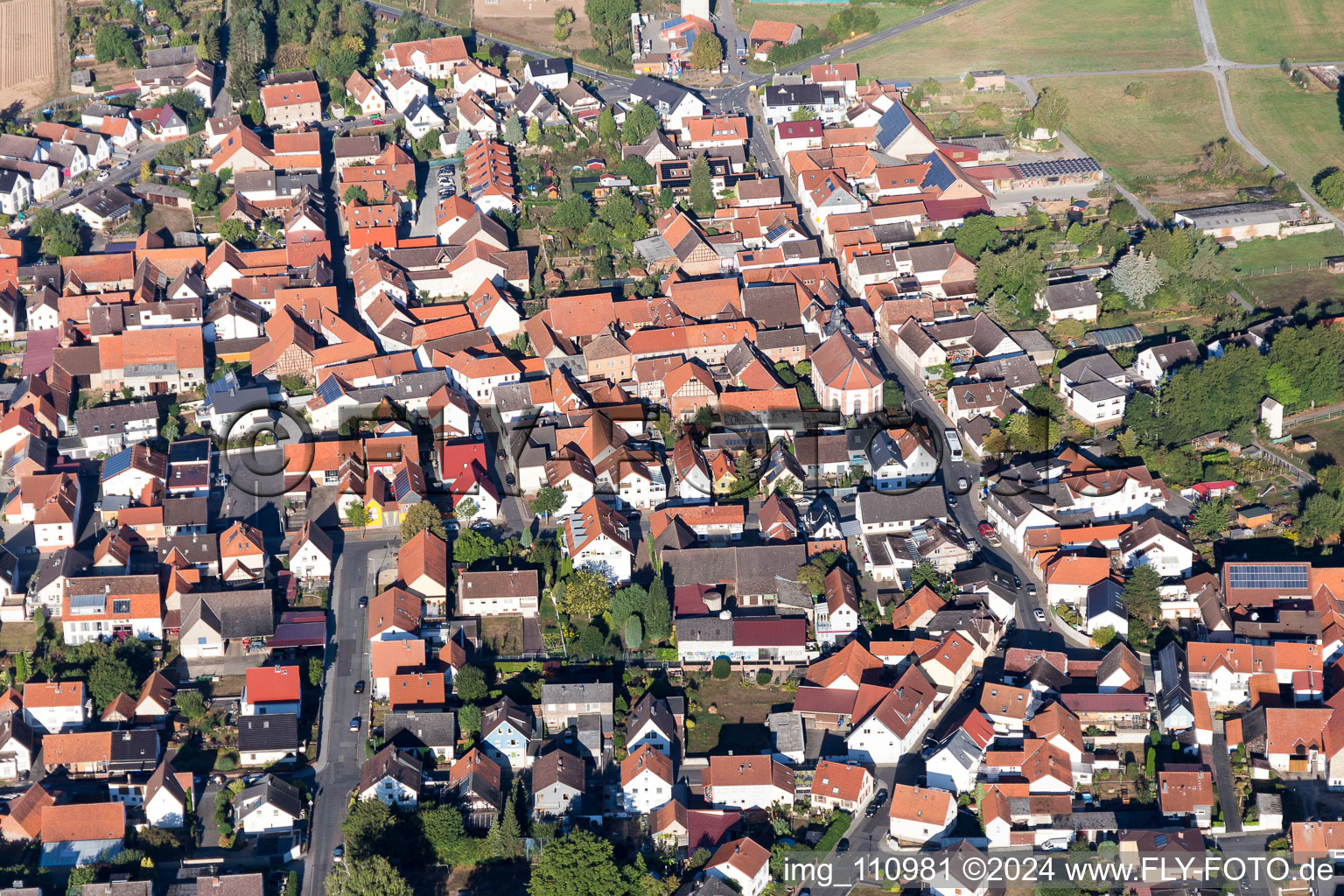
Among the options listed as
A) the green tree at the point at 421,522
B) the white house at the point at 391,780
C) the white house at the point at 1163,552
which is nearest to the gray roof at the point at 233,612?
the green tree at the point at 421,522

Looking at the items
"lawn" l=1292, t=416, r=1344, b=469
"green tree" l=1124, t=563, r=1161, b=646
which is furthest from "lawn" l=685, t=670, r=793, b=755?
"lawn" l=1292, t=416, r=1344, b=469

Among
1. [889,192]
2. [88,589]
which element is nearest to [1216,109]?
[889,192]

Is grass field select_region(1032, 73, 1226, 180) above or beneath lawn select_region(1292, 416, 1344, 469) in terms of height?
above

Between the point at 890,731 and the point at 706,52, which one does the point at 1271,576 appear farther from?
the point at 706,52

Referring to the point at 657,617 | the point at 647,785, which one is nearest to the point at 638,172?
the point at 657,617

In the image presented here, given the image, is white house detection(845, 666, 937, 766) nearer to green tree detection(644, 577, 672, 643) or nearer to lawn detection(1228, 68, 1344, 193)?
green tree detection(644, 577, 672, 643)

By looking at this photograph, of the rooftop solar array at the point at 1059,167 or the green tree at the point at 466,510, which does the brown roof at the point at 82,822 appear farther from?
the rooftop solar array at the point at 1059,167

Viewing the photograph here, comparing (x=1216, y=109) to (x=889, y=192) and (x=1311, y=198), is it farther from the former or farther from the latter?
(x=889, y=192)
